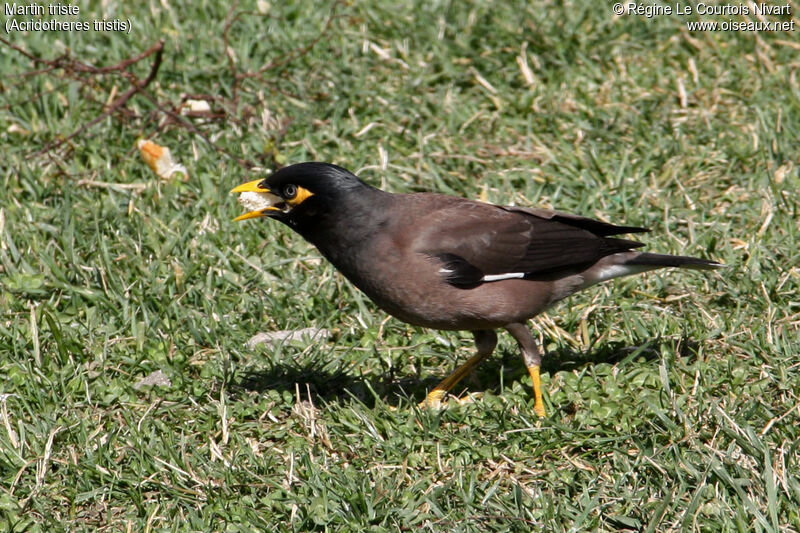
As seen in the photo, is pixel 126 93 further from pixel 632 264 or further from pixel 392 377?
pixel 632 264

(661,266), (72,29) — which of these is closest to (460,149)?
(661,266)

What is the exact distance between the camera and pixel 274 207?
532 cm

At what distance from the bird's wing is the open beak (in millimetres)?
778

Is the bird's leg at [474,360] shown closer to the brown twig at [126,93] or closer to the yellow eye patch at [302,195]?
the yellow eye patch at [302,195]

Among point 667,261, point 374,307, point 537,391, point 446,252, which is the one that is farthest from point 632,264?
point 374,307

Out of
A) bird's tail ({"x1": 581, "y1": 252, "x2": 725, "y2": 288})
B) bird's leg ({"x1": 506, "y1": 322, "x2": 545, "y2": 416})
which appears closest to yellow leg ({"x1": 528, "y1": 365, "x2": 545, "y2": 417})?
bird's leg ({"x1": 506, "y1": 322, "x2": 545, "y2": 416})

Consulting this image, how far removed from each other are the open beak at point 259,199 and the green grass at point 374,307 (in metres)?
0.93

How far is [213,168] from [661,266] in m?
3.44

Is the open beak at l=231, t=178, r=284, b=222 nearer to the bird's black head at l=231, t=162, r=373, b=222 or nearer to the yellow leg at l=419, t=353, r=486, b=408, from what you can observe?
the bird's black head at l=231, t=162, r=373, b=222

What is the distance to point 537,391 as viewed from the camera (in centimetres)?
531

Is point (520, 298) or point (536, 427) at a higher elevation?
point (520, 298)

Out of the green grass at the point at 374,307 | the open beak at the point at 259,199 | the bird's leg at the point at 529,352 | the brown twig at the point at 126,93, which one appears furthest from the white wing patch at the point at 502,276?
the brown twig at the point at 126,93

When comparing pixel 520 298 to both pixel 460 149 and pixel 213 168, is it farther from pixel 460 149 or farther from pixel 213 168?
pixel 213 168

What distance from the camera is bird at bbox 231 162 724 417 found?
5.23m
